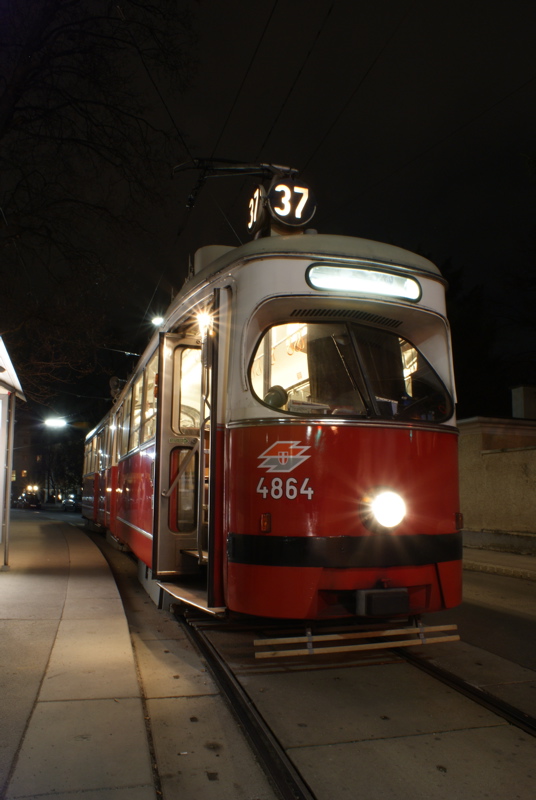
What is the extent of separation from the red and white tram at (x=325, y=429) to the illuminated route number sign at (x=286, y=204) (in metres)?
0.02

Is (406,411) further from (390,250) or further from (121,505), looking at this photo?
(121,505)

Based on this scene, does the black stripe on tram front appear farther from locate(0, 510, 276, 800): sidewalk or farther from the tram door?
the tram door

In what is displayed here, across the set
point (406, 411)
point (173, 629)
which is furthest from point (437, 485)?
point (173, 629)

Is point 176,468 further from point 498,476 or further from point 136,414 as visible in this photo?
point 498,476

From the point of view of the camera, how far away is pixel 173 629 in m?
7.00

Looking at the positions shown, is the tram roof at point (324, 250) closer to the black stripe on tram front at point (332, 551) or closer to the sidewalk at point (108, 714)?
the black stripe on tram front at point (332, 551)

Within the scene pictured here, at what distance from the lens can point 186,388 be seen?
7109mm

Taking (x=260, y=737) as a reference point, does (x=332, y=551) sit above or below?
above

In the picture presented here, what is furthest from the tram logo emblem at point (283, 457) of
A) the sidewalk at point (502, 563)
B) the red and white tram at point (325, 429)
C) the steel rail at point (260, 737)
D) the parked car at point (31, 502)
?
the parked car at point (31, 502)

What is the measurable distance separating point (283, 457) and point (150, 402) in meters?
3.69

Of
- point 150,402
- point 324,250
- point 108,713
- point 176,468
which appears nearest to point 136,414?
point 150,402

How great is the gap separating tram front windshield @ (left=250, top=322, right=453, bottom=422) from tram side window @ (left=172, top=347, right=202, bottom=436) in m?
1.91

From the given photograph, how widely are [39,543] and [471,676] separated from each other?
38.1 ft

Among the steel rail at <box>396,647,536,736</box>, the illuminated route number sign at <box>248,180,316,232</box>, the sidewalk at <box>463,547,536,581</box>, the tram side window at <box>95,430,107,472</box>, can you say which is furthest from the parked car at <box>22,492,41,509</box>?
the steel rail at <box>396,647,536,736</box>
